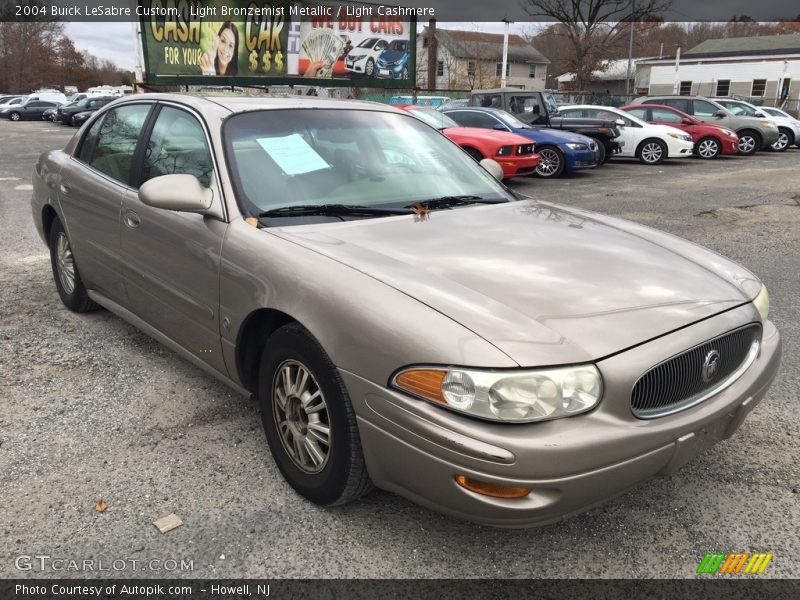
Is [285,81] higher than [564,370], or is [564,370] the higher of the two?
[285,81]

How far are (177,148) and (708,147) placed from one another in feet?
56.6

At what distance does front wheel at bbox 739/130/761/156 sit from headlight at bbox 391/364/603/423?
19.7m

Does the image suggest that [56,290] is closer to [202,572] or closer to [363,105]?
[363,105]

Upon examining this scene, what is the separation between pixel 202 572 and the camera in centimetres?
223

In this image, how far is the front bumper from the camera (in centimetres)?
191

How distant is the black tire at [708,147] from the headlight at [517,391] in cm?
1769

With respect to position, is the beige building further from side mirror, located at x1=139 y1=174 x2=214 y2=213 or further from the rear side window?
side mirror, located at x1=139 y1=174 x2=214 y2=213

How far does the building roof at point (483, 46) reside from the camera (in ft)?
204

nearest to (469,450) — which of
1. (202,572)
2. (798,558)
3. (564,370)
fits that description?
(564,370)

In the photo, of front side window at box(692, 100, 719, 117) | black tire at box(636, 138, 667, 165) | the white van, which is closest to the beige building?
the white van

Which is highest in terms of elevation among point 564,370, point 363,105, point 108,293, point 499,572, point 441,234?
point 363,105

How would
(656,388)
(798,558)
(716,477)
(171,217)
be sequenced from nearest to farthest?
(656,388) < (798,558) < (716,477) < (171,217)

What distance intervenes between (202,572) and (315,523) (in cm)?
44

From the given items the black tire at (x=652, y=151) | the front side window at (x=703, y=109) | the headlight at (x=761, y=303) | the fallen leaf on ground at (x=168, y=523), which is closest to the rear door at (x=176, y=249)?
the fallen leaf on ground at (x=168, y=523)
